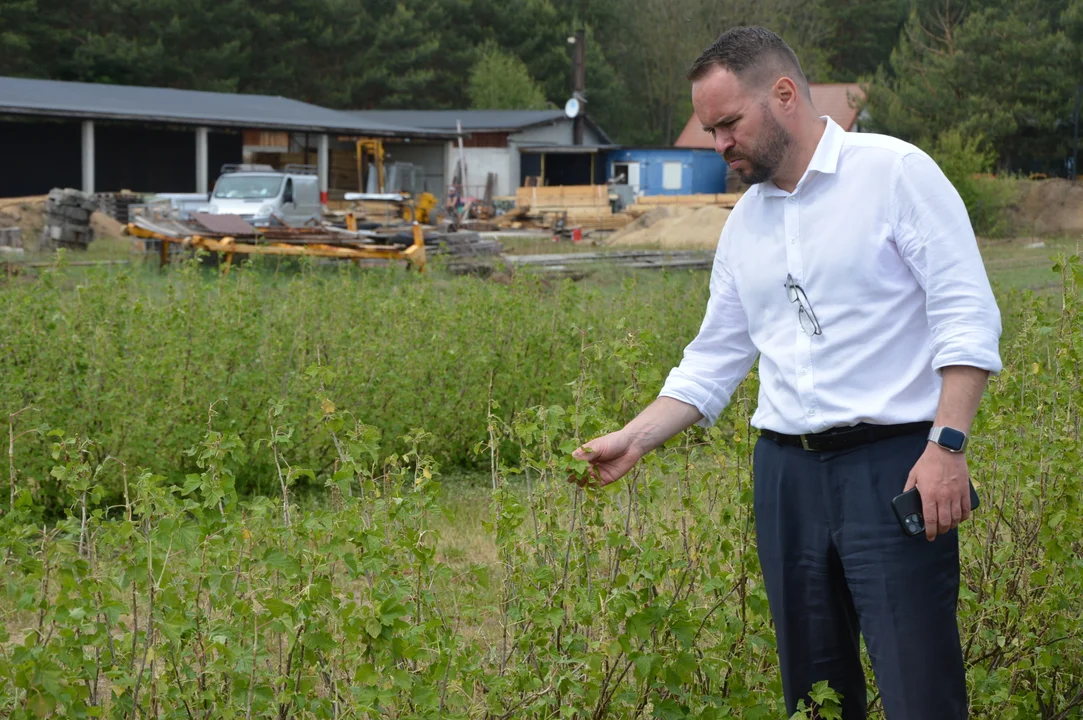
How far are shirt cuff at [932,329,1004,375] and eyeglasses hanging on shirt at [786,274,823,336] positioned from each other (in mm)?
320

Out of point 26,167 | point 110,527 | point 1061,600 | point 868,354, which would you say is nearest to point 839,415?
point 868,354

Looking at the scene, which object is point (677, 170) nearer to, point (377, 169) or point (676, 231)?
point (377, 169)

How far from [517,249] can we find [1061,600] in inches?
1058

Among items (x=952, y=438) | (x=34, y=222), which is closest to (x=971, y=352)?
(x=952, y=438)

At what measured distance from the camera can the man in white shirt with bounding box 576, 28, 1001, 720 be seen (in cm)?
279

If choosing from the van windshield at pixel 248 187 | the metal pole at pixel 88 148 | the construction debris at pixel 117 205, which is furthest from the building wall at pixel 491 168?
the van windshield at pixel 248 187

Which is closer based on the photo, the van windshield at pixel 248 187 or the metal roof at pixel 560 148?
the van windshield at pixel 248 187

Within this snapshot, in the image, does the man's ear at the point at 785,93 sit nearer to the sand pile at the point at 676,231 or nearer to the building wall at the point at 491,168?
the sand pile at the point at 676,231

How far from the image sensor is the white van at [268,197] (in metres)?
26.7

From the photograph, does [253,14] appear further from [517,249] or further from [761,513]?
[761,513]

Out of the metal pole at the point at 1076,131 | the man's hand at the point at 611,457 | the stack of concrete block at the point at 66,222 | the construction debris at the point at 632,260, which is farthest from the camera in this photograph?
the metal pole at the point at 1076,131

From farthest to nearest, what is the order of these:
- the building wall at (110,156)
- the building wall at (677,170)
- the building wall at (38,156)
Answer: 1. the building wall at (677,170)
2. the building wall at (110,156)
3. the building wall at (38,156)

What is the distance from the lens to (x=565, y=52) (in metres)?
68.3

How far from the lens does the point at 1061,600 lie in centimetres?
382
